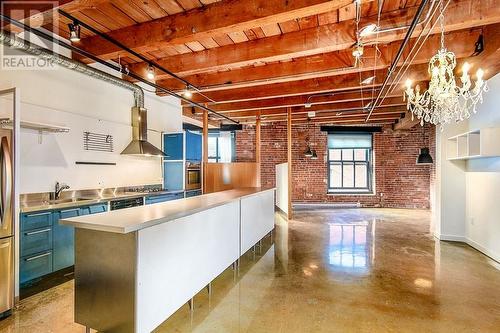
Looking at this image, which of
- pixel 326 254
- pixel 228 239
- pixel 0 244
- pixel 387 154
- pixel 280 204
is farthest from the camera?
pixel 387 154

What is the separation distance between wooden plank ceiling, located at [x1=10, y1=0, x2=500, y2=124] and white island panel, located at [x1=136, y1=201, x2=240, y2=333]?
2.07 meters

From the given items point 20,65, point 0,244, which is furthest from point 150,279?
point 20,65

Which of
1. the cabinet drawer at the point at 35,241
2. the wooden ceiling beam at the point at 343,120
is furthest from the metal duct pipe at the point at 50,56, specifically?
the wooden ceiling beam at the point at 343,120

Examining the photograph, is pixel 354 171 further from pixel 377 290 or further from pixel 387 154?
pixel 377 290

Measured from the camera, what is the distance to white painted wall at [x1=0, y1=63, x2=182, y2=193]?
335cm

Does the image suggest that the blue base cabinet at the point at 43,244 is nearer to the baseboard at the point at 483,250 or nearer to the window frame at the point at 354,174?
the baseboard at the point at 483,250

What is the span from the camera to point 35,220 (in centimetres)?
289

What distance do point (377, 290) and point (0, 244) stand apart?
3.90m

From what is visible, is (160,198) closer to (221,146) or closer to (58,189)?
(58,189)

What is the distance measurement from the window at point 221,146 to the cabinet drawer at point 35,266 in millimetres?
6236

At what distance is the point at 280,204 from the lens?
7762mm

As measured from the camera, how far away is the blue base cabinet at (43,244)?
2.78 metres

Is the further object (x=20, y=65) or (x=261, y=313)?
(x=20, y=65)

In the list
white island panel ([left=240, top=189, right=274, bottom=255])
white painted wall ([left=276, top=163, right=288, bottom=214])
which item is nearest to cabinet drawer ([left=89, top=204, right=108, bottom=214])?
white island panel ([left=240, top=189, right=274, bottom=255])
